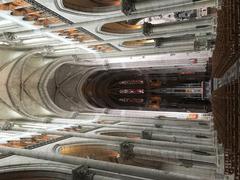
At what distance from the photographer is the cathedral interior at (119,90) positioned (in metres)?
9.26

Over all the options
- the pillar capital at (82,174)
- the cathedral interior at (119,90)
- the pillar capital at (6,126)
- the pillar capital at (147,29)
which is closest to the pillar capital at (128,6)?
the cathedral interior at (119,90)

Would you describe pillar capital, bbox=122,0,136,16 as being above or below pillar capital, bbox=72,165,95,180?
above

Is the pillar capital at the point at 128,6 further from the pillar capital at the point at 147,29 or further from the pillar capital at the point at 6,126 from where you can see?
the pillar capital at the point at 6,126

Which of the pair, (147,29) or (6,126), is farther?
(6,126)

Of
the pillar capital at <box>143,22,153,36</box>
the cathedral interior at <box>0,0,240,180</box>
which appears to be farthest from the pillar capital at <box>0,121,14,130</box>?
the pillar capital at <box>143,22,153,36</box>

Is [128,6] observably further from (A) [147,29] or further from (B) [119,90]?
(B) [119,90]

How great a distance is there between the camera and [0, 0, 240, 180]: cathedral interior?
9.26 m

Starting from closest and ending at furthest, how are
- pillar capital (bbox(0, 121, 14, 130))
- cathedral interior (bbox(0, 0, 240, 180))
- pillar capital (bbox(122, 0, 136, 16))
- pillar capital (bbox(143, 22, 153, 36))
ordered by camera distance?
cathedral interior (bbox(0, 0, 240, 180)) → pillar capital (bbox(122, 0, 136, 16)) → pillar capital (bbox(143, 22, 153, 36)) → pillar capital (bbox(0, 121, 14, 130))

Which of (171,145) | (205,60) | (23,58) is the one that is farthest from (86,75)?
(171,145)

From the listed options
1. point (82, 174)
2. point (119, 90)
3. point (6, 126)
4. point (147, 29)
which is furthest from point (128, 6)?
point (119, 90)

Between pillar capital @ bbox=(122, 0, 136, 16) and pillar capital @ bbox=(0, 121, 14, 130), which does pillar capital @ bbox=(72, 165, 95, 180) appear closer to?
pillar capital @ bbox=(122, 0, 136, 16)

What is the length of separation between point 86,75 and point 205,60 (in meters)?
8.58

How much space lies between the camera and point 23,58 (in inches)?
714

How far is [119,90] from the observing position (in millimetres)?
25453
